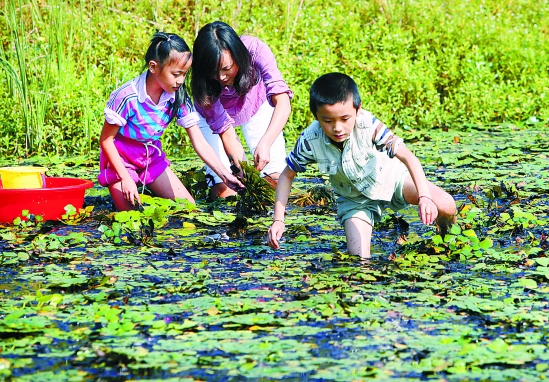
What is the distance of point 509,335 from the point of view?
296 centimetres

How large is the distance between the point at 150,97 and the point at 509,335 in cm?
291

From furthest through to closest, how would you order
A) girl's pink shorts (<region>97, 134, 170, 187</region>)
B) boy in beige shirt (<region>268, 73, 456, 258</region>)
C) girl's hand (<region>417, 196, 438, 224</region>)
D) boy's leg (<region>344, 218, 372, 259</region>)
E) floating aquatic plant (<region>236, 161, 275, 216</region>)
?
girl's pink shorts (<region>97, 134, 170, 187</region>), floating aquatic plant (<region>236, 161, 275, 216</region>), boy's leg (<region>344, 218, 372, 259</region>), boy in beige shirt (<region>268, 73, 456, 258</region>), girl's hand (<region>417, 196, 438, 224</region>)

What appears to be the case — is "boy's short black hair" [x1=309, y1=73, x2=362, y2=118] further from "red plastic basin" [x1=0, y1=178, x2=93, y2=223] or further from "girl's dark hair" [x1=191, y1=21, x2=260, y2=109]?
"red plastic basin" [x1=0, y1=178, x2=93, y2=223]

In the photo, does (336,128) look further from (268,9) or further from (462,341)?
(268,9)

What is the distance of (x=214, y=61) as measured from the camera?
487 centimetres

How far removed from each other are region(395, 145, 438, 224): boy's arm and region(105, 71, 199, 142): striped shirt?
1.79 m

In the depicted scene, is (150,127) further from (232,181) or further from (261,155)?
(261,155)

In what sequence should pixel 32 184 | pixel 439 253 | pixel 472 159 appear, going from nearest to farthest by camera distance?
1. pixel 439 253
2. pixel 32 184
3. pixel 472 159

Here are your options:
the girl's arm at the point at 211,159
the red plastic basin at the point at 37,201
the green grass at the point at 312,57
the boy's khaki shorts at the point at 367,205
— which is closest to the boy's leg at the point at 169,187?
the girl's arm at the point at 211,159

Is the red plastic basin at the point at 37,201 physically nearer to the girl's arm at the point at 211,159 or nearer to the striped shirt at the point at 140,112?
the striped shirt at the point at 140,112

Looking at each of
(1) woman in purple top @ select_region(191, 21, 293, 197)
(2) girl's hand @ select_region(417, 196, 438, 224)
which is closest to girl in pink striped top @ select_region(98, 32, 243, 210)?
(1) woman in purple top @ select_region(191, 21, 293, 197)

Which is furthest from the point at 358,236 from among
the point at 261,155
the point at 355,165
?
the point at 261,155

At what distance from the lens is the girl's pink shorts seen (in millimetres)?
5289

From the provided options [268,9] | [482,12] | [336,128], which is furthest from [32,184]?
[482,12]
